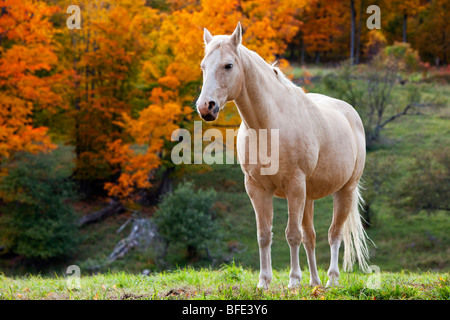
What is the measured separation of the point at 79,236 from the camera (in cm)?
1645

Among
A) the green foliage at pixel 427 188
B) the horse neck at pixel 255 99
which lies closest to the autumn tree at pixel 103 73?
the green foliage at pixel 427 188

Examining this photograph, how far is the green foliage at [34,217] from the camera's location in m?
15.3

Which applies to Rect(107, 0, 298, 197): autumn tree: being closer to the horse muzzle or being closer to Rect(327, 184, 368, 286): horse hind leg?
Rect(327, 184, 368, 286): horse hind leg

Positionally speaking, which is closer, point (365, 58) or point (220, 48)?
point (220, 48)

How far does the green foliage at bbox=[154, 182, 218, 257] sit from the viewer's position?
15.1 metres

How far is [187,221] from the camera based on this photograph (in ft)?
49.9

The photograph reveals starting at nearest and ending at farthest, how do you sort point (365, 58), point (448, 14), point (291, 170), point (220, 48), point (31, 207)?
1. point (220, 48)
2. point (291, 170)
3. point (31, 207)
4. point (448, 14)
5. point (365, 58)

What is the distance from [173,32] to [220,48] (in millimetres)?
13500

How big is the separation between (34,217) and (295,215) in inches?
514

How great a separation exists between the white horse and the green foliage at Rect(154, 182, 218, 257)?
9.75 meters

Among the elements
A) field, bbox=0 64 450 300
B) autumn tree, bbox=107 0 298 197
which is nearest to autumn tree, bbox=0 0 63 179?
autumn tree, bbox=107 0 298 197
